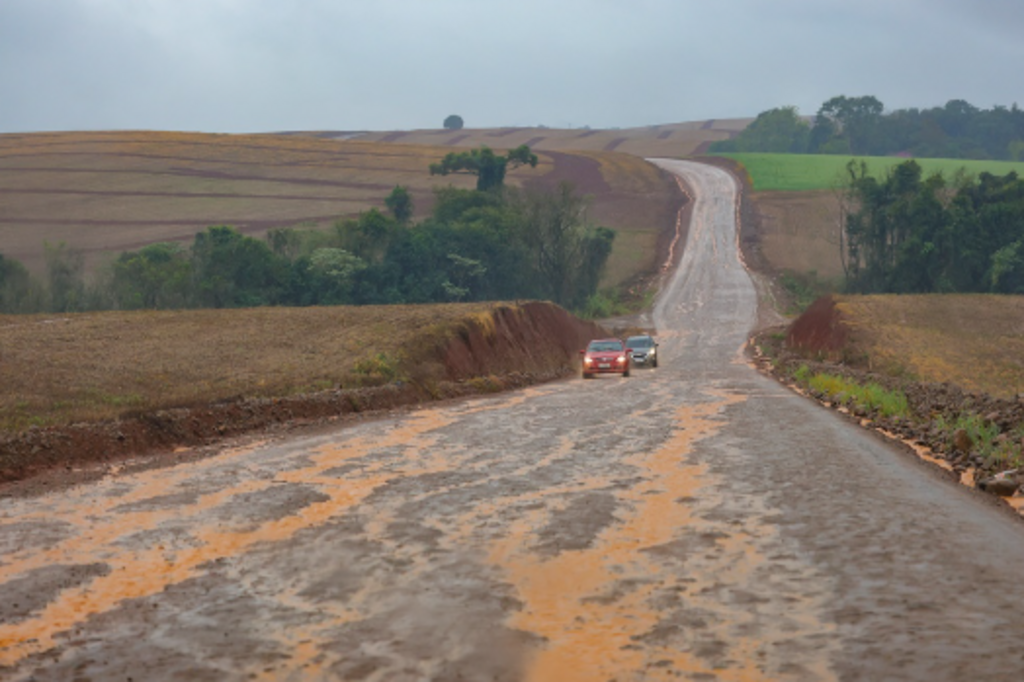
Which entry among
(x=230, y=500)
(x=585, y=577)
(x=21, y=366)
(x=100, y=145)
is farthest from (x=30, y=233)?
(x=585, y=577)

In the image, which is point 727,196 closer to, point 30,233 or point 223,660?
point 30,233

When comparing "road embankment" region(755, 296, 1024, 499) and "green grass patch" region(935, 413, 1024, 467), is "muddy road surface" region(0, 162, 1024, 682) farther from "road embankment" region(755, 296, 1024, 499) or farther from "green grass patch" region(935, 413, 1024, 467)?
"road embankment" region(755, 296, 1024, 499)

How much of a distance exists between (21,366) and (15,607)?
18261 millimetres

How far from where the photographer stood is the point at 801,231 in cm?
11331

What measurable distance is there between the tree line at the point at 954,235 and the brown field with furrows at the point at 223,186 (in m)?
23.7

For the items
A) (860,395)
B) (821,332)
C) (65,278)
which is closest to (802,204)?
(821,332)

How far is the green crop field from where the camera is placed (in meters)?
136

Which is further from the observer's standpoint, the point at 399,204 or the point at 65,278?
the point at 399,204

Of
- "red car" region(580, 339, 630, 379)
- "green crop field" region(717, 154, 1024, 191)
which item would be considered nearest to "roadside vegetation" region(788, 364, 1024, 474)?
"red car" region(580, 339, 630, 379)

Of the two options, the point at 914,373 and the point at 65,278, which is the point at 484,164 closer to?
the point at 65,278

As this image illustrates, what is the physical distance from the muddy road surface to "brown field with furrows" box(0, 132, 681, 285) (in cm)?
6774

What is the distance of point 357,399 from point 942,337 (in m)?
34.2

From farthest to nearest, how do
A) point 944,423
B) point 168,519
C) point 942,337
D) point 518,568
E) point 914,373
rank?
point 942,337 < point 914,373 < point 944,423 < point 168,519 < point 518,568

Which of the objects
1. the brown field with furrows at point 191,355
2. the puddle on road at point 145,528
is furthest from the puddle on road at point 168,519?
the brown field with furrows at point 191,355
